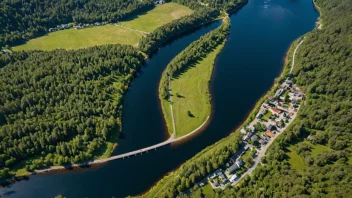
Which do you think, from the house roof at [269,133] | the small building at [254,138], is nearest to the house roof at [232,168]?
the small building at [254,138]

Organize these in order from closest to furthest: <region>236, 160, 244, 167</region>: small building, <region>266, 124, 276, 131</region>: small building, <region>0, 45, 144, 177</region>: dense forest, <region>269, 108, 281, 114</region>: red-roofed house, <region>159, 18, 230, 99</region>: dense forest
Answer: <region>236, 160, 244, 167</region>: small building < <region>0, 45, 144, 177</region>: dense forest < <region>266, 124, 276, 131</region>: small building < <region>269, 108, 281, 114</region>: red-roofed house < <region>159, 18, 230, 99</region>: dense forest

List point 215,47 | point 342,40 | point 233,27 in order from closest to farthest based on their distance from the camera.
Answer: point 342,40 < point 215,47 < point 233,27

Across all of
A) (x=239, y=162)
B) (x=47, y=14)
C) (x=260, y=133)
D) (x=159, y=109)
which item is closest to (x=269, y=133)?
(x=260, y=133)

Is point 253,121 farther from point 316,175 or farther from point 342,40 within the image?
point 342,40

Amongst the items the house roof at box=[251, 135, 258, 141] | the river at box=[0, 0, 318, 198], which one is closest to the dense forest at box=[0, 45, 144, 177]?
the river at box=[0, 0, 318, 198]

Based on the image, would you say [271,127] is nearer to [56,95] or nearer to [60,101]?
[60,101]

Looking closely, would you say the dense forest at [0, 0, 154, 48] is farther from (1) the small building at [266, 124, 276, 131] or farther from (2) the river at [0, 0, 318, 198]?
(1) the small building at [266, 124, 276, 131]

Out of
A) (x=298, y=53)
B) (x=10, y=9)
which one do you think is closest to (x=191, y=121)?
(x=298, y=53)
